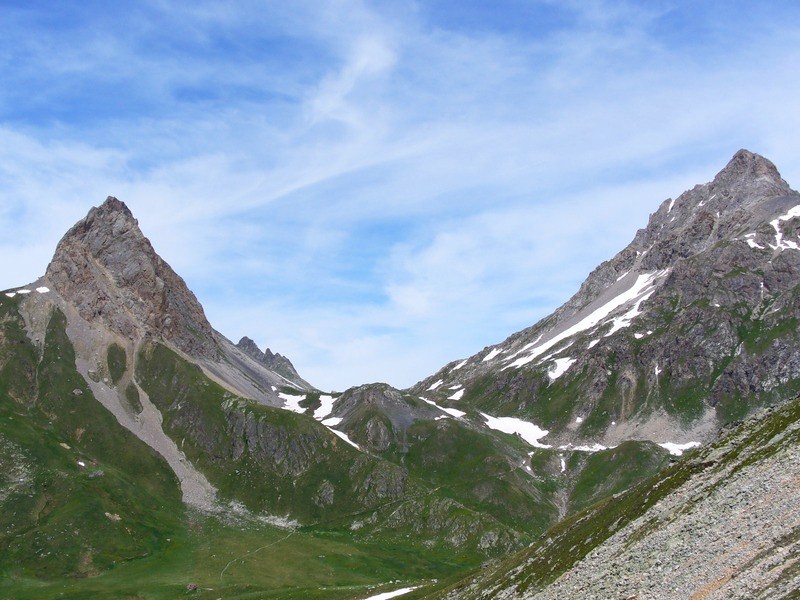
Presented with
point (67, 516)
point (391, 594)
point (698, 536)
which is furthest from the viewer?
point (67, 516)

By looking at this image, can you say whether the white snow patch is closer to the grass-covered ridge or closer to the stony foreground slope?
the stony foreground slope

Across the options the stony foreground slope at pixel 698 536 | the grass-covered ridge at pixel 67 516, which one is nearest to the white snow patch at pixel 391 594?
the stony foreground slope at pixel 698 536

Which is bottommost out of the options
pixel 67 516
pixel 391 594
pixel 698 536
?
pixel 391 594

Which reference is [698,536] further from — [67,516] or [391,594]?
[67,516]

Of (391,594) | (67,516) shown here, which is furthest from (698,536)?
(67,516)

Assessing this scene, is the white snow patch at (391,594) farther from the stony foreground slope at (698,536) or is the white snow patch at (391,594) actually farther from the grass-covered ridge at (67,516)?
the grass-covered ridge at (67,516)

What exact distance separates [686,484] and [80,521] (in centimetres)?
15454

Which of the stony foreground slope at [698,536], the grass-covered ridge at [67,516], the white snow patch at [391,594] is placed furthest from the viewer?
the grass-covered ridge at [67,516]

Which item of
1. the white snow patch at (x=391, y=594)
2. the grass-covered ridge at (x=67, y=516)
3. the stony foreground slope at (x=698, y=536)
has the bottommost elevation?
the white snow patch at (x=391, y=594)

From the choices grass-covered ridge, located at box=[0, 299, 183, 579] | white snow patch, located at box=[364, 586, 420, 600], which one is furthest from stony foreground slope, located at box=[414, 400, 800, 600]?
grass-covered ridge, located at box=[0, 299, 183, 579]

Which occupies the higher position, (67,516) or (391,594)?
(67,516)

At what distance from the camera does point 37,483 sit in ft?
599

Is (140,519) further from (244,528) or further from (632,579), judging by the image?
(632,579)

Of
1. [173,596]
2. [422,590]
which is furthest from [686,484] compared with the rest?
[173,596]
